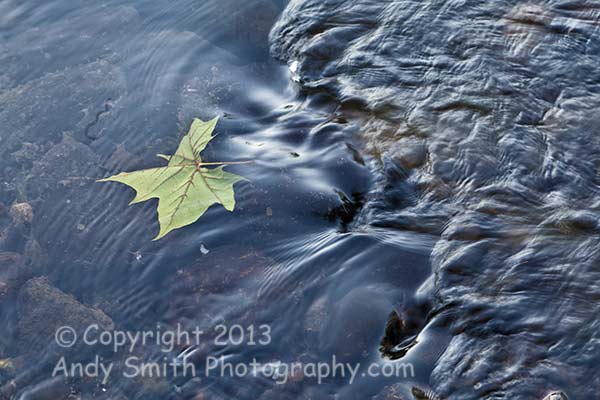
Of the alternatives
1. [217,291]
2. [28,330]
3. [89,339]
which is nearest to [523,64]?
[217,291]

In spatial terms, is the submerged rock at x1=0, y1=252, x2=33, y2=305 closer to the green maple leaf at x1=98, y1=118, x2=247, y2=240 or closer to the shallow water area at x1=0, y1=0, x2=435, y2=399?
the shallow water area at x1=0, y1=0, x2=435, y2=399

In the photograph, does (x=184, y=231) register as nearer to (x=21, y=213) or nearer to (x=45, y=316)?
(x=45, y=316)

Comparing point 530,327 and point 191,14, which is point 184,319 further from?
point 191,14

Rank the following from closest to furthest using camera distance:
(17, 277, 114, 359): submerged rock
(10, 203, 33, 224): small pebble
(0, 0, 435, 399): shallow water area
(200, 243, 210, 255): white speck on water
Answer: (0, 0, 435, 399): shallow water area
(17, 277, 114, 359): submerged rock
(200, 243, 210, 255): white speck on water
(10, 203, 33, 224): small pebble

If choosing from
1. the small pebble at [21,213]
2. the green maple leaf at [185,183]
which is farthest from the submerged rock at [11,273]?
the green maple leaf at [185,183]

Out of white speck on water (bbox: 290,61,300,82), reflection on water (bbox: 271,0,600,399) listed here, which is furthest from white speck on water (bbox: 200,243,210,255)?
white speck on water (bbox: 290,61,300,82)
